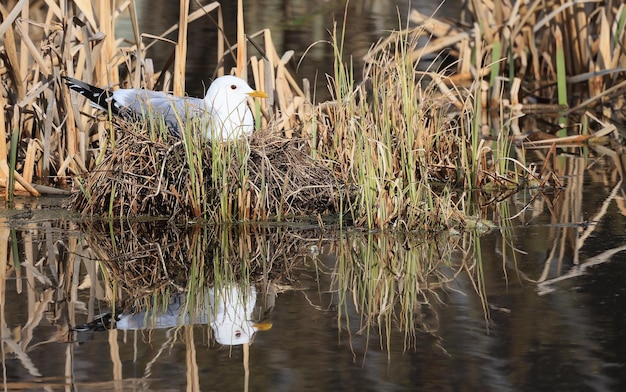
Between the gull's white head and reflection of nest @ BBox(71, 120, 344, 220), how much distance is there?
0.10 m

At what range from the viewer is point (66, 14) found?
8.09 m

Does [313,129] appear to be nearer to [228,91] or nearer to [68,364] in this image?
[228,91]

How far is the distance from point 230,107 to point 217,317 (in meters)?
2.39

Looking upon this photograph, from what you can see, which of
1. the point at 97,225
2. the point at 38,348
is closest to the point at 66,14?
the point at 97,225

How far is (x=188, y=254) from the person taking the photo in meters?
6.41

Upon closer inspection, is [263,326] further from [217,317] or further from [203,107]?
[203,107]

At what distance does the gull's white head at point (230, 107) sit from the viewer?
7125 millimetres

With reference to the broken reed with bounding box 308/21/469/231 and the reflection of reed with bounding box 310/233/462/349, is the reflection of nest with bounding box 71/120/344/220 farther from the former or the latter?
the reflection of reed with bounding box 310/233/462/349

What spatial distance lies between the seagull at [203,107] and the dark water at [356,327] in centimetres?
72

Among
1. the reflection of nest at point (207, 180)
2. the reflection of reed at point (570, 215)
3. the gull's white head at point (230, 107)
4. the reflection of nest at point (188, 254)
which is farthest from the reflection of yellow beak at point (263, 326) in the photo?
the gull's white head at point (230, 107)

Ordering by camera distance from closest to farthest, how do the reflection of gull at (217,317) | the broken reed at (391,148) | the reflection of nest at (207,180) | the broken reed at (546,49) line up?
the reflection of gull at (217,317)
the broken reed at (391,148)
the reflection of nest at (207,180)
the broken reed at (546,49)

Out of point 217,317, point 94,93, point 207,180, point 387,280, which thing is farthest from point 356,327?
point 94,93

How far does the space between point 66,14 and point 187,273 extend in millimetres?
2794

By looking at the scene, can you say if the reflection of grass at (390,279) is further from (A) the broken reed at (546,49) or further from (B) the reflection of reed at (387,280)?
(A) the broken reed at (546,49)
